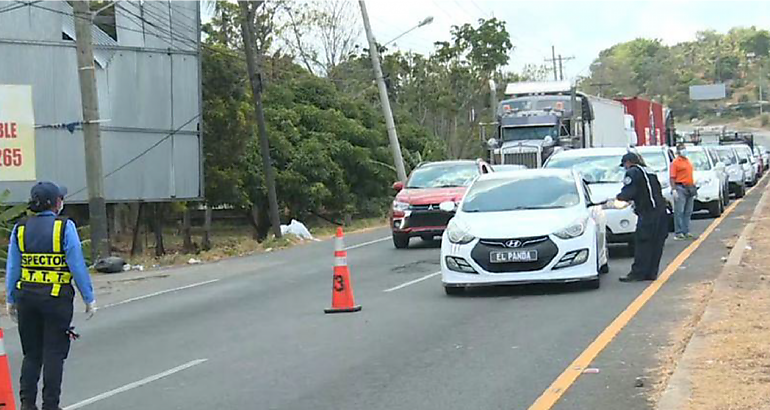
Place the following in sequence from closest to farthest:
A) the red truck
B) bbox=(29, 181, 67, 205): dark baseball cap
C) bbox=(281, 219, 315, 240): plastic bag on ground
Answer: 1. bbox=(29, 181, 67, 205): dark baseball cap
2. bbox=(281, 219, 315, 240): plastic bag on ground
3. the red truck

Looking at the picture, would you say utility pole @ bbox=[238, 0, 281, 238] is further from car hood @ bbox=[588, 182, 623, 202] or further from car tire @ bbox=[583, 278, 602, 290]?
car tire @ bbox=[583, 278, 602, 290]

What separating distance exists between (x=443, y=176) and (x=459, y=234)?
32.6 feet

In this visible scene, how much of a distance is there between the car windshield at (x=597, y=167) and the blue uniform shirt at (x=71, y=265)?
1173cm

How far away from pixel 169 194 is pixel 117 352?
16.2m

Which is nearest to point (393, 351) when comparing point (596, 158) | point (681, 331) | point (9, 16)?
point (681, 331)

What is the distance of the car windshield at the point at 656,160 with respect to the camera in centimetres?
2239

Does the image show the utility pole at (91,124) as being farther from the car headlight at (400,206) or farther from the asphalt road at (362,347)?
the car headlight at (400,206)

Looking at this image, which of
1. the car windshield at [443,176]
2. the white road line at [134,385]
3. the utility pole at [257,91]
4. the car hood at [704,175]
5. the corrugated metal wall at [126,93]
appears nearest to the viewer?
the white road line at [134,385]

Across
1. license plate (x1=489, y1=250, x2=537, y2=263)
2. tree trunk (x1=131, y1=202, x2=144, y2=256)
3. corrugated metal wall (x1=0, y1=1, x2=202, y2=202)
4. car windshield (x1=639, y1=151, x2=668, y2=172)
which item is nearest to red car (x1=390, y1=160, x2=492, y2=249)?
car windshield (x1=639, y1=151, x2=668, y2=172)

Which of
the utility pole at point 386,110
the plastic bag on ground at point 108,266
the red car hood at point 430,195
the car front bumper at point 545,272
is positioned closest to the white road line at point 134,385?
the car front bumper at point 545,272

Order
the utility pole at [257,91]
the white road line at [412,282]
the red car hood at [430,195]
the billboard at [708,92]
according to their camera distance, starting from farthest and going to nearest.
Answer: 1. the billboard at [708,92]
2. the utility pole at [257,91]
3. the red car hood at [430,195]
4. the white road line at [412,282]

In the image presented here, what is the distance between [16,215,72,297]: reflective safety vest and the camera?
26.0 feet

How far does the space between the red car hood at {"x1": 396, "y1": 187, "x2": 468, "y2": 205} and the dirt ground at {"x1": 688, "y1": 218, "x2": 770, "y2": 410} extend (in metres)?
8.75

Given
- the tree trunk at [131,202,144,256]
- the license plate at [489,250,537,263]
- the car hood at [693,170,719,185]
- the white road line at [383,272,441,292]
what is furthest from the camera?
the tree trunk at [131,202,144,256]
